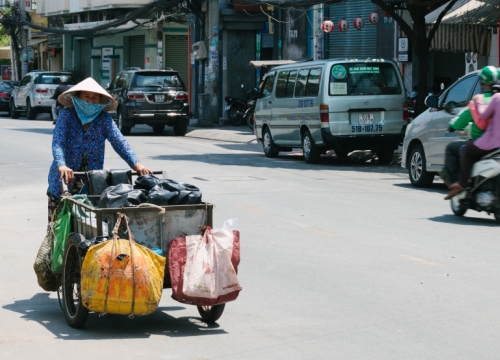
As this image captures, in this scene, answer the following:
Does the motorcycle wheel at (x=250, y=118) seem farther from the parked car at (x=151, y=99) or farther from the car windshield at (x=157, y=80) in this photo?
the car windshield at (x=157, y=80)

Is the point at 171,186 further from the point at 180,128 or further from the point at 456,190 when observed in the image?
the point at 180,128

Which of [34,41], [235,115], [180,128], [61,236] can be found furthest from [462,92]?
[34,41]

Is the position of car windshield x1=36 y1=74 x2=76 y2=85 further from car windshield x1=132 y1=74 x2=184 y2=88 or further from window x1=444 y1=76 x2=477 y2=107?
window x1=444 y1=76 x2=477 y2=107

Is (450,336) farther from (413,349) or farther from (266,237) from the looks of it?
(266,237)

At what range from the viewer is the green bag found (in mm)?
7090

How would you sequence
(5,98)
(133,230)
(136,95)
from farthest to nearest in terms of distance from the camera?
(5,98), (136,95), (133,230)

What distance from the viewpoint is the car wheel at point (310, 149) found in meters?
20.0

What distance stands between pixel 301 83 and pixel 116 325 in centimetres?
1418

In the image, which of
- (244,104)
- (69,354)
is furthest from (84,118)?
(244,104)

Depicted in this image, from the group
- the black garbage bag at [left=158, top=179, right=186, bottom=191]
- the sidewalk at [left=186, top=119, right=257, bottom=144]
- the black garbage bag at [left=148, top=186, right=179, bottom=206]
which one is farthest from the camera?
the sidewalk at [left=186, top=119, right=257, bottom=144]

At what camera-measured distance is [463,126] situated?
11.8m

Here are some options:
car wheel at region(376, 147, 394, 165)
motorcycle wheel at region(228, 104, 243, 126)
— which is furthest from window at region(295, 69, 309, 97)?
motorcycle wheel at region(228, 104, 243, 126)

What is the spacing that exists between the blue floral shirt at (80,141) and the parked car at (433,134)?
7045 mm

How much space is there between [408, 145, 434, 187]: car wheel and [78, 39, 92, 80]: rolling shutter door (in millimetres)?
42211
